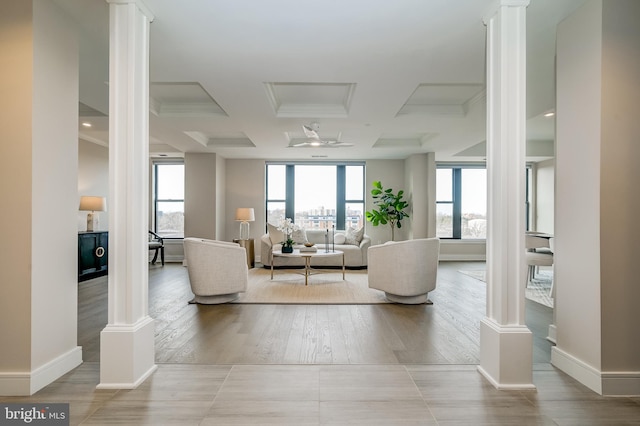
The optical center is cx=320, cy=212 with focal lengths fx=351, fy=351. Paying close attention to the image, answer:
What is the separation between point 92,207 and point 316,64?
15.9ft

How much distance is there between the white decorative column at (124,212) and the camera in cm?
218

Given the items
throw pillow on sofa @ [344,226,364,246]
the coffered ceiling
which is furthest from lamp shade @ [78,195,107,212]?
throw pillow on sofa @ [344,226,364,246]

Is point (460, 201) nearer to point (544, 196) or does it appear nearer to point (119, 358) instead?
point (544, 196)

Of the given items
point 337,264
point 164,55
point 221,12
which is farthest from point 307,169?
point 221,12

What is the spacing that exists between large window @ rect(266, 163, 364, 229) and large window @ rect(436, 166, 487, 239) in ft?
7.01

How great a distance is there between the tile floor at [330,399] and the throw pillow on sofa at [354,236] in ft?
17.6

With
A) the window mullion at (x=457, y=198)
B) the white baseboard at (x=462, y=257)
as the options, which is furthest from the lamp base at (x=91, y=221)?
the window mullion at (x=457, y=198)

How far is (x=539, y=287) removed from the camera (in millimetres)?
5441

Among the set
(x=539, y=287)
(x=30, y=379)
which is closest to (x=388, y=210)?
(x=539, y=287)

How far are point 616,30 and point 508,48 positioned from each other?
643 millimetres

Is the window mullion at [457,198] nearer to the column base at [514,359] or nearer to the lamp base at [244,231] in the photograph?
the lamp base at [244,231]

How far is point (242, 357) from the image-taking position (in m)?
2.65

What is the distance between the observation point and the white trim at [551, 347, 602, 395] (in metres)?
2.16

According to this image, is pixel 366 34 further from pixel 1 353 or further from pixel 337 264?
pixel 337 264
